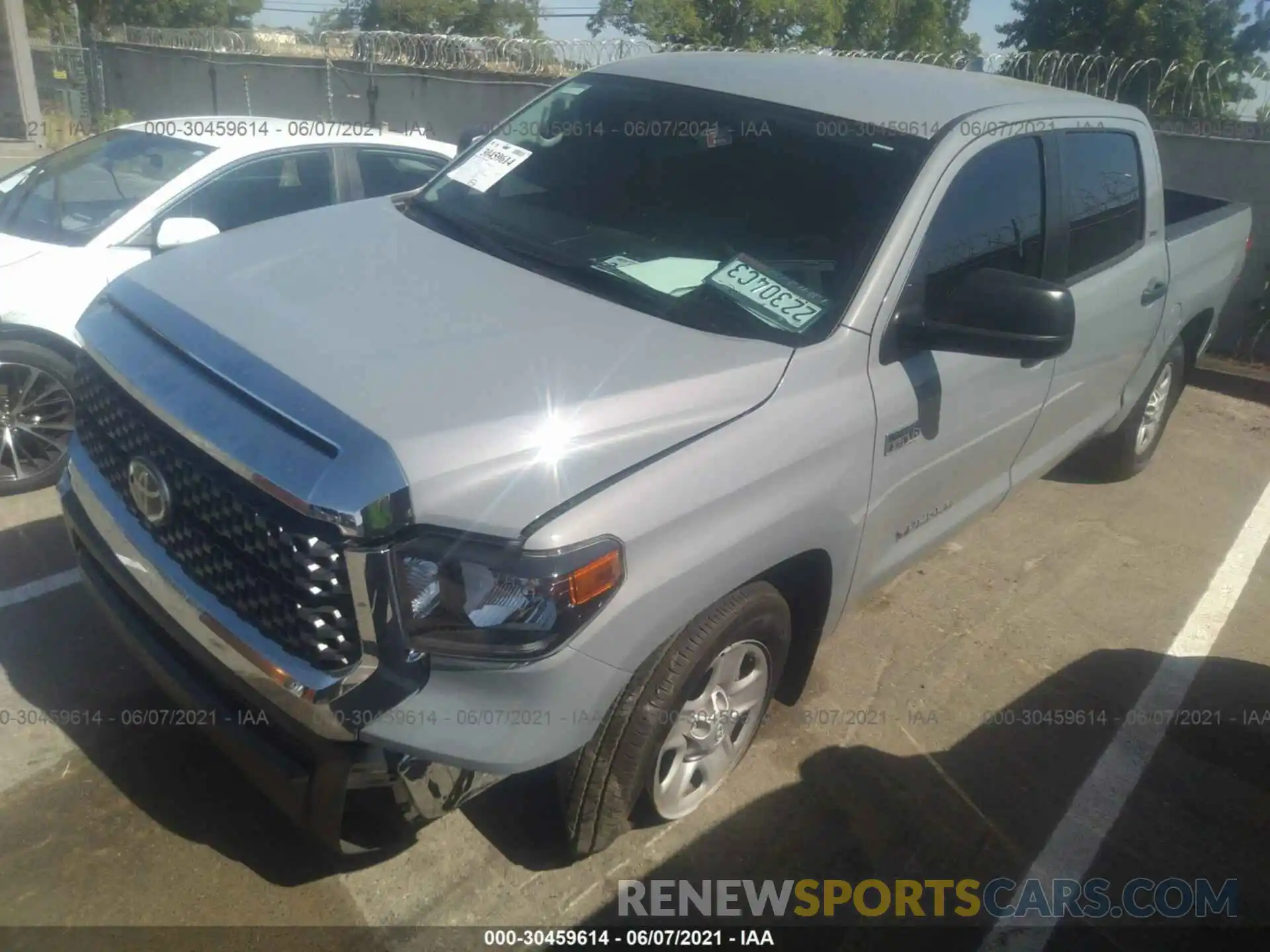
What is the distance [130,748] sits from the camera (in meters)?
3.05

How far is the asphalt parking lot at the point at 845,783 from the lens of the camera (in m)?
2.66

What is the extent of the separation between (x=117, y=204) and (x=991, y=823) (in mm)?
4605

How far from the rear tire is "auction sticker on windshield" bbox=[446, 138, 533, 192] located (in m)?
3.48

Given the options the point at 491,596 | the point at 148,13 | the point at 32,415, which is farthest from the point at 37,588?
the point at 148,13

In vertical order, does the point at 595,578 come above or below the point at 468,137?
below

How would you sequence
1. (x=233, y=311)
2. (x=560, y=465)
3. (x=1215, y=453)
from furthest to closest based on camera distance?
1. (x=1215, y=453)
2. (x=233, y=311)
3. (x=560, y=465)

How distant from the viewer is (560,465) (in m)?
2.12

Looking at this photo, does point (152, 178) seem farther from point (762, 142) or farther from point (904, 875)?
point (904, 875)

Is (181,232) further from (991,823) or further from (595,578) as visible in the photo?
(991,823)

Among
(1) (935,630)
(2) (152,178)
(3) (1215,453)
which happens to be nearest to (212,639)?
(1) (935,630)

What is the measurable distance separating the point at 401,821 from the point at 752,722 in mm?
1195

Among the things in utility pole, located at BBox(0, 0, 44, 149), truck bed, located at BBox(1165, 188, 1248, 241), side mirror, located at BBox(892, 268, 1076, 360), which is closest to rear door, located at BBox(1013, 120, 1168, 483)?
truck bed, located at BBox(1165, 188, 1248, 241)

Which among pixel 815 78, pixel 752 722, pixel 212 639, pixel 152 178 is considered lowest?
pixel 752 722

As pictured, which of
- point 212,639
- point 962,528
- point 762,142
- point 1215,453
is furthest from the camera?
point 1215,453
